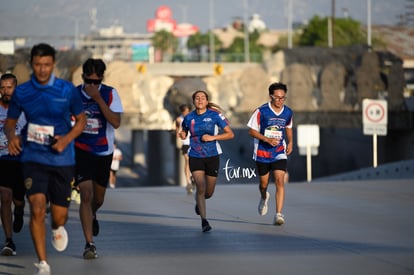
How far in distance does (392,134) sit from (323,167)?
32.7 feet

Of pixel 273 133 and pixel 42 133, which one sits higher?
pixel 42 133

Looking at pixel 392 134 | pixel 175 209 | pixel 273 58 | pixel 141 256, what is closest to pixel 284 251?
pixel 141 256

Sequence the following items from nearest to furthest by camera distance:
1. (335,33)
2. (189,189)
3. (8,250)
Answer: (8,250)
(189,189)
(335,33)

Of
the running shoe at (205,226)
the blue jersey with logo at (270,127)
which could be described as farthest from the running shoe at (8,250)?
the blue jersey with logo at (270,127)

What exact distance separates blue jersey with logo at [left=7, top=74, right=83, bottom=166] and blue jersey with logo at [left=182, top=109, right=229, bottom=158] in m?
5.06

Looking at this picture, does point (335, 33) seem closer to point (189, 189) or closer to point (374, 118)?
point (374, 118)

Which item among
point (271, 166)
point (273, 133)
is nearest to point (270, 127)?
point (273, 133)

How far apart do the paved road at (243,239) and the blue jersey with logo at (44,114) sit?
1.28 m

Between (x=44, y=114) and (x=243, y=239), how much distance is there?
441cm

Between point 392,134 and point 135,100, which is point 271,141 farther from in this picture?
point 135,100

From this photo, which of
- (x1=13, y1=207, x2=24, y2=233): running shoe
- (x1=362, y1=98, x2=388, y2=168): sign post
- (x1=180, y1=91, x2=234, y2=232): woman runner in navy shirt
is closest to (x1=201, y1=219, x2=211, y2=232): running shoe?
(x1=180, y1=91, x2=234, y2=232): woman runner in navy shirt

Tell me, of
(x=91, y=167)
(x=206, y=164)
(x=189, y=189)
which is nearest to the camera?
(x=91, y=167)

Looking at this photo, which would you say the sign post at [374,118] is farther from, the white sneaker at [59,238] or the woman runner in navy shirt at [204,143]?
the white sneaker at [59,238]

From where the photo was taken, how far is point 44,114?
1061cm
